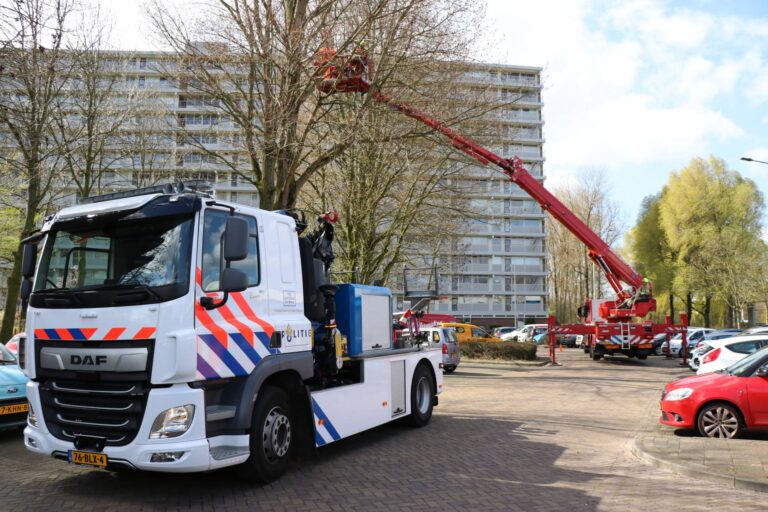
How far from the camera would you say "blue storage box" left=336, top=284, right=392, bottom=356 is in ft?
26.7

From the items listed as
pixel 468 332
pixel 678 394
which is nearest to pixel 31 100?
pixel 678 394

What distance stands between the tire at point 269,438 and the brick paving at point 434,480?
0.61ft

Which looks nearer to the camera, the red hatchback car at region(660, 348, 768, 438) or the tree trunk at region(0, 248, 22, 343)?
the red hatchback car at region(660, 348, 768, 438)

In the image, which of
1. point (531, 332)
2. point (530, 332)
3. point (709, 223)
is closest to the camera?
point (531, 332)

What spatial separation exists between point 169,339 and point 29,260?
2498mm

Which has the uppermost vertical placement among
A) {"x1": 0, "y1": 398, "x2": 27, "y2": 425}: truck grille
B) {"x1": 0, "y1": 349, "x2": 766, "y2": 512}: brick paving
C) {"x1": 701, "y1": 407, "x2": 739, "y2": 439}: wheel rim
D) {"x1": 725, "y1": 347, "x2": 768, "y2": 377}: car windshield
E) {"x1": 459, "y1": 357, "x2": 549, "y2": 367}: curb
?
{"x1": 725, "y1": 347, "x2": 768, "y2": 377}: car windshield

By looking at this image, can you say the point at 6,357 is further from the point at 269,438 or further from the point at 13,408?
the point at 269,438

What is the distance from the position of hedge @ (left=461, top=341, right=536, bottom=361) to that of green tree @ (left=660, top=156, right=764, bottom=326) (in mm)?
25896

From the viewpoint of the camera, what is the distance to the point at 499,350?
85.8 feet

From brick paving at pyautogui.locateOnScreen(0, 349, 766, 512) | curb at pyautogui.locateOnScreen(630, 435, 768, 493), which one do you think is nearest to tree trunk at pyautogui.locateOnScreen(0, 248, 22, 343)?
brick paving at pyautogui.locateOnScreen(0, 349, 766, 512)

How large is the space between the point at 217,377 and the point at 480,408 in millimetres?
7821

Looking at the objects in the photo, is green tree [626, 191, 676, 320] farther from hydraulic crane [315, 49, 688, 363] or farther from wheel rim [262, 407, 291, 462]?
wheel rim [262, 407, 291, 462]

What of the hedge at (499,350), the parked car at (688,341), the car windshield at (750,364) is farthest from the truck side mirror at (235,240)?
the parked car at (688,341)

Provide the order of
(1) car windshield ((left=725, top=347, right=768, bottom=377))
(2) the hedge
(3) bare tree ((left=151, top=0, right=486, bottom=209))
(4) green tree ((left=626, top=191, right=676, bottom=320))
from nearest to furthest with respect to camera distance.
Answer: (1) car windshield ((left=725, top=347, right=768, bottom=377)) < (3) bare tree ((left=151, top=0, right=486, bottom=209)) < (2) the hedge < (4) green tree ((left=626, top=191, right=676, bottom=320))
